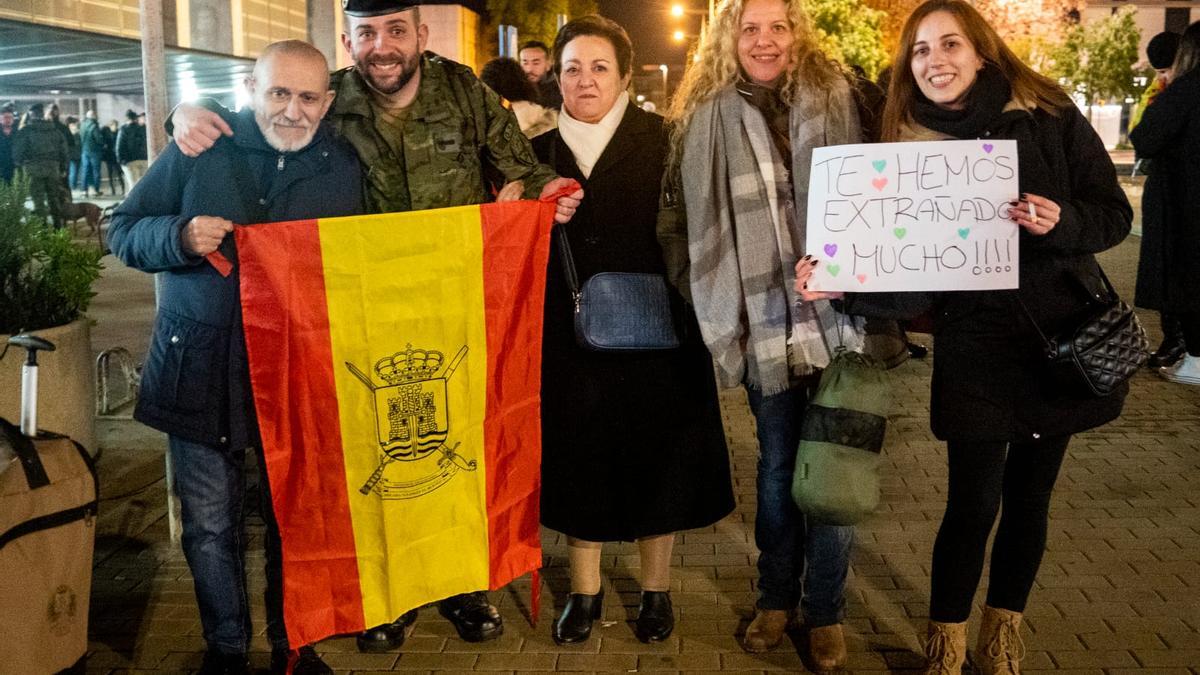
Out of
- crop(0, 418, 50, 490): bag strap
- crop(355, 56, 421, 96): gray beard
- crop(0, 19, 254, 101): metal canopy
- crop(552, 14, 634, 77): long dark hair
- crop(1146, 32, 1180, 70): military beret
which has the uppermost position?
crop(0, 19, 254, 101): metal canopy

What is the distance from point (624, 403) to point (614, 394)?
0.05 metres

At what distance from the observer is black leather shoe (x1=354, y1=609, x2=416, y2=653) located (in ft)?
12.9

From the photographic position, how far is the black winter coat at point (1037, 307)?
3252 mm

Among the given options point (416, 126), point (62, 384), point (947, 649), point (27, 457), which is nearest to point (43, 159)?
point (62, 384)

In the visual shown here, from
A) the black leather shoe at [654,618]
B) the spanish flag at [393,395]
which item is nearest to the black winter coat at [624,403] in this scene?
the spanish flag at [393,395]

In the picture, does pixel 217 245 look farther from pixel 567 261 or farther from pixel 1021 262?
pixel 1021 262

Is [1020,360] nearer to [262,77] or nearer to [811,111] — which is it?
[811,111]

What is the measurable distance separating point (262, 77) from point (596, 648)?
225 cm

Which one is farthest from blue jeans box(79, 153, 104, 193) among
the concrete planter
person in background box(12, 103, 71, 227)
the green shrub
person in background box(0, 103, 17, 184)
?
the concrete planter

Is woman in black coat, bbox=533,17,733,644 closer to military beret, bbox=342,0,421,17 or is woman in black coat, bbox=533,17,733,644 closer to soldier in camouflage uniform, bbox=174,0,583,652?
soldier in camouflage uniform, bbox=174,0,583,652

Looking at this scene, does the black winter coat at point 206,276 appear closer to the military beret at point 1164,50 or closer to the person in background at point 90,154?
the military beret at point 1164,50

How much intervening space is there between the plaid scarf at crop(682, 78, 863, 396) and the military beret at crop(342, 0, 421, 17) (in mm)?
1064

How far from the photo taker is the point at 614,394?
13.0ft

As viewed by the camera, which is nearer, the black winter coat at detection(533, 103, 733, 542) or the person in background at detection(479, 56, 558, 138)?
the black winter coat at detection(533, 103, 733, 542)
